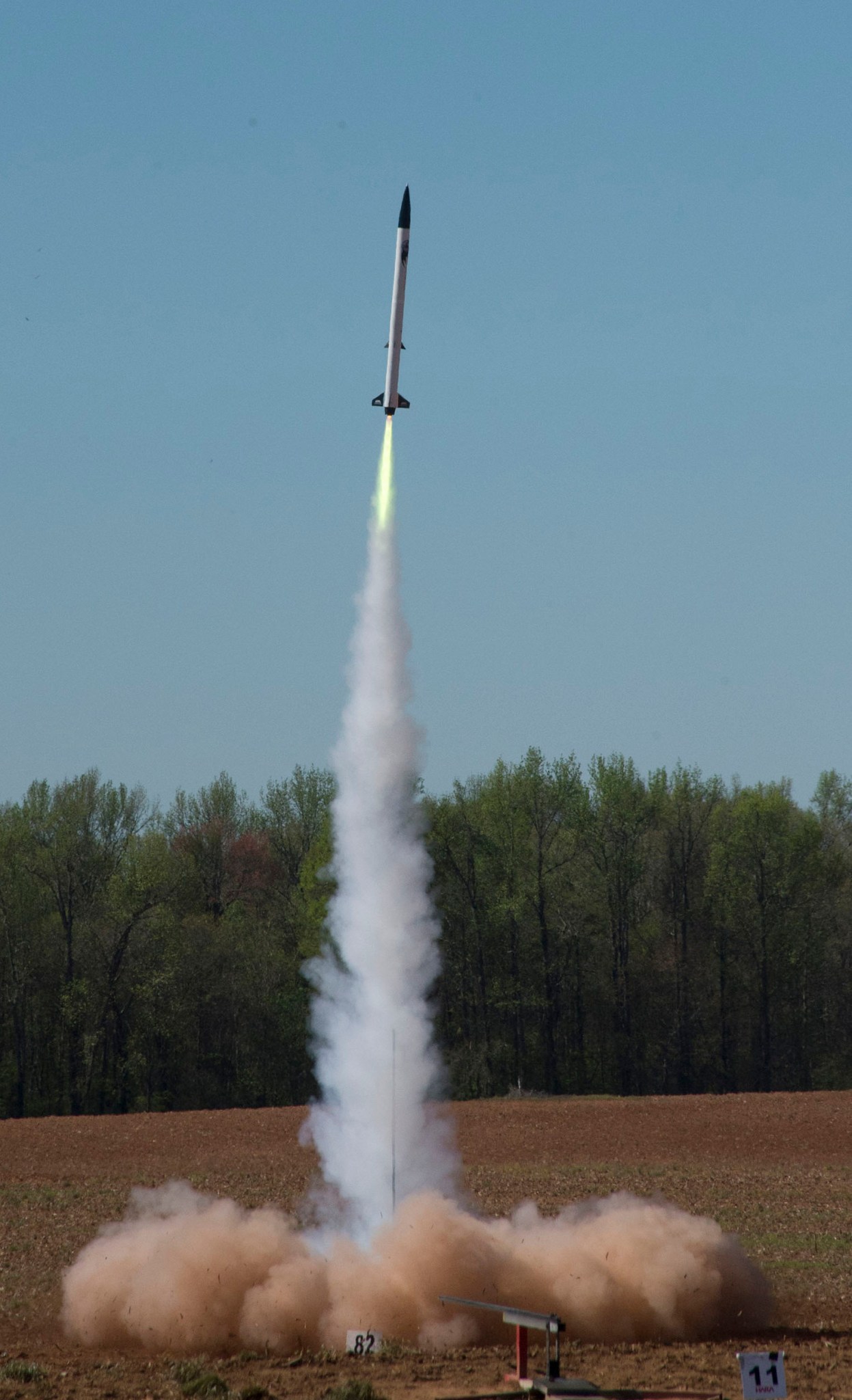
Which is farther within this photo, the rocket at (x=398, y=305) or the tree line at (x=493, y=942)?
the tree line at (x=493, y=942)

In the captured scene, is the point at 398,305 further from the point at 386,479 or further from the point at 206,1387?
the point at 206,1387

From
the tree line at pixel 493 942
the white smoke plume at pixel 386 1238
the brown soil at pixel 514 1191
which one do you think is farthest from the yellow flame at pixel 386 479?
the tree line at pixel 493 942

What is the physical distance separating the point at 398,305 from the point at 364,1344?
1589cm

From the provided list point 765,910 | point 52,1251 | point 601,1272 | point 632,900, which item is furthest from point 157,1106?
point 601,1272

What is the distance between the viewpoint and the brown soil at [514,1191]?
17.5 metres

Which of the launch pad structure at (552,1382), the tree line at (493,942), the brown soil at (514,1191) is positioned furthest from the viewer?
the tree line at (493,942)

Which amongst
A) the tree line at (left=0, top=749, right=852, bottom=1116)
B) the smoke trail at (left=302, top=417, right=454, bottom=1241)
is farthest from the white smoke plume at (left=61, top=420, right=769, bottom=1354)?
the tree line at (left=0, top=749, right=852, bottom=1116)

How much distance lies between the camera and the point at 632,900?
68312 millimetres

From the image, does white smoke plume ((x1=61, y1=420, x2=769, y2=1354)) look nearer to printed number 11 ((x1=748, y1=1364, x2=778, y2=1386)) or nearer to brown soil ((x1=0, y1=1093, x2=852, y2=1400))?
brown soil ((x1=0, y1=1093, x2=852, y2=1400))

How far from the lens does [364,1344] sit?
60.5ft

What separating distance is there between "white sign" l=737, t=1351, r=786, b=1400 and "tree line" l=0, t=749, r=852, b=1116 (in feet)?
149

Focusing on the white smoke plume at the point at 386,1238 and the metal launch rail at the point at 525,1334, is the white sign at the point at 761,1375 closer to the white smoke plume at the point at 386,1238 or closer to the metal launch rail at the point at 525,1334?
the metal launch rail at the point at 525,1334

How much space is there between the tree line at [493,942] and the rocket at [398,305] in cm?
3551

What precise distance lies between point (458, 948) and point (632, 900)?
8.09 metres
